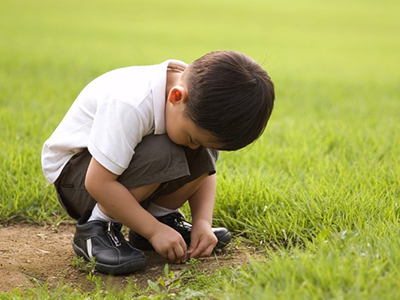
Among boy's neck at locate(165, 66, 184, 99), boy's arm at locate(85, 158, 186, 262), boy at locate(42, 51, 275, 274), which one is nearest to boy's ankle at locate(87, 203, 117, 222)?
boy at locate(42, 51, 275, 274)

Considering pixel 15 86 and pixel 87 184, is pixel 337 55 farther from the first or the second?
pixel 87 184

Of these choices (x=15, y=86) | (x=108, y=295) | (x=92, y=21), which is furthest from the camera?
(x=92, y=21)

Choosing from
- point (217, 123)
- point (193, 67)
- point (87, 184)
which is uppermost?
point (193, 67)

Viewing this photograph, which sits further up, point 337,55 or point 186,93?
point 186,93

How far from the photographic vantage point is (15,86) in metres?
6.27

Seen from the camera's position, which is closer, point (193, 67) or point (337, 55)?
point (193, 67)

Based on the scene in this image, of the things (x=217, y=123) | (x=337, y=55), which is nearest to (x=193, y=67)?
(x=217, y=123)

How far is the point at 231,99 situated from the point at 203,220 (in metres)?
0.67

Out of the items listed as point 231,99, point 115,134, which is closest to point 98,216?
point 115,134

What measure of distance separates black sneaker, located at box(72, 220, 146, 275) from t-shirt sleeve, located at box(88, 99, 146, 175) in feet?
1.12

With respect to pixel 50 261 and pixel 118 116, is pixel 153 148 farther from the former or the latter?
pixel 50 261

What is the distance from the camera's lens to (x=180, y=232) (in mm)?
2729

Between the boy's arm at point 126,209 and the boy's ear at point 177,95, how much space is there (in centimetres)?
37

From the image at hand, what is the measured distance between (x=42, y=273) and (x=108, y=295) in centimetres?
45
